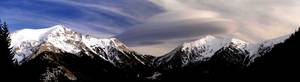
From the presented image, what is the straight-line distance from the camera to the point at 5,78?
11469cm

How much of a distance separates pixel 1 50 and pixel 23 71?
8.49 metres

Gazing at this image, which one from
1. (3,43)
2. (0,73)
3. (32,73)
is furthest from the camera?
(32,73)

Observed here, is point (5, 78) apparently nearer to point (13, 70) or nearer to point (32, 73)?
point (13, 70)

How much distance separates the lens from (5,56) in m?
120

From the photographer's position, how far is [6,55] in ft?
396

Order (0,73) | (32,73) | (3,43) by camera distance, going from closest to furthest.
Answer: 1. (0,73)
2. (3,43)
3. (32,73)

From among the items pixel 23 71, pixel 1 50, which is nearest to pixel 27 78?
pixel 23 71

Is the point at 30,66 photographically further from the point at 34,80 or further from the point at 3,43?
the point at 3,43

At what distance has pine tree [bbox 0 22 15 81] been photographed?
11588cm

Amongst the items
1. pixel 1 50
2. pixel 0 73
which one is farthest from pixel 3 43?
pixel 0 73

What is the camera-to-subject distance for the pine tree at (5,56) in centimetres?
11588

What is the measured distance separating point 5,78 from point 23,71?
43.2ft

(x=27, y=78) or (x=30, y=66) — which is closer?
(x=27, y=78)

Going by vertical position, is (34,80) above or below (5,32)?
below
